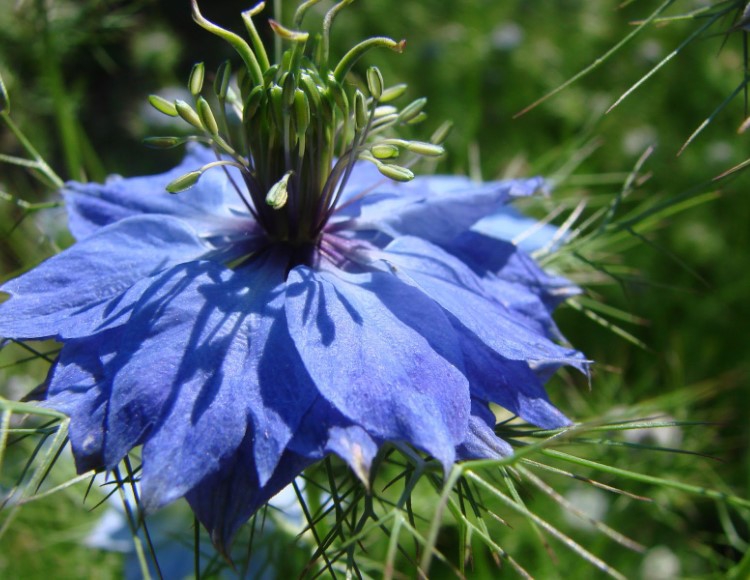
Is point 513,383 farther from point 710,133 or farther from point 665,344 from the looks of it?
point 710,133

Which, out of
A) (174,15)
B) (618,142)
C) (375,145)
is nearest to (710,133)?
(618,142)

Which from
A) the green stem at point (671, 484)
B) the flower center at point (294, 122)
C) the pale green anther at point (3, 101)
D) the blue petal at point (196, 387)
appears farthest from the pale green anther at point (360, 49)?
the green stem at point (671, 484)

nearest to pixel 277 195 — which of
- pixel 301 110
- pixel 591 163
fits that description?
pixel 301 110

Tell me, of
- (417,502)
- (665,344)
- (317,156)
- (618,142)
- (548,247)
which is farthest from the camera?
(618,142)

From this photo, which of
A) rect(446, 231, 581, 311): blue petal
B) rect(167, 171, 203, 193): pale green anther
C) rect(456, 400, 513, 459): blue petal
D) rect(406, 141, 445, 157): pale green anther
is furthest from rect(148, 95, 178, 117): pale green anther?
rect(456, 400, 513, 459): blue petal

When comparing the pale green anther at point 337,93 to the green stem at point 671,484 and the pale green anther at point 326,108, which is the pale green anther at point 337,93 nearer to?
the pale green anther at point 326,108

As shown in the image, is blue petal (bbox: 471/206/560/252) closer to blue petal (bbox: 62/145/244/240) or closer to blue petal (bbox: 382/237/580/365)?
blue petal (bbox: 382/237/580/365)

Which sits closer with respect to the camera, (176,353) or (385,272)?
(176,353)
